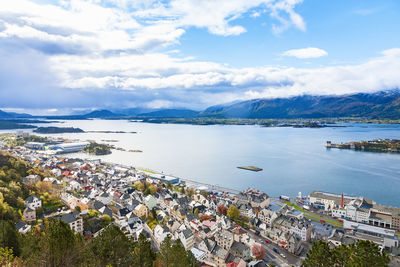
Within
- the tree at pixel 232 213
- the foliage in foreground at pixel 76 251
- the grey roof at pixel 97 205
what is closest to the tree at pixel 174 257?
the foliage in foreground at pixel 76 251

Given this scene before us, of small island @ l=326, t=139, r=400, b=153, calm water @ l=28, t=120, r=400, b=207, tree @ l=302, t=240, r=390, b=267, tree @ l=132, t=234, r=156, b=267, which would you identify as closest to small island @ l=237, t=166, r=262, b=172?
calm water @ l=28, t=120, r=400, b=207

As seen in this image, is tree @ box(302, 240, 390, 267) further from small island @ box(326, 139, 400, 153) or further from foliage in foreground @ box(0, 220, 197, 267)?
small island @ box(326, 139, 400, 153)

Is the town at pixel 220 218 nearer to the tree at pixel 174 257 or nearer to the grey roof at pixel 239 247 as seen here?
the grey roof at pixel 239 247

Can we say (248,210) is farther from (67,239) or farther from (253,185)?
(67,239)

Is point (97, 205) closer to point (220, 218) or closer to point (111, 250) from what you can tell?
point (220, 218)

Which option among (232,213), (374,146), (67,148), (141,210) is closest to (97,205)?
(141,210)

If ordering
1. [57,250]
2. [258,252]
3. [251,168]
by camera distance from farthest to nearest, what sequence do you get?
[251,168] → [258,252] → [57,250]

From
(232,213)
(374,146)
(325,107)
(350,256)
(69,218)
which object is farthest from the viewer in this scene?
(325,107)
